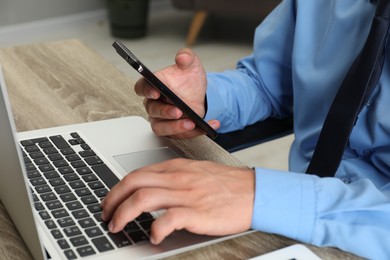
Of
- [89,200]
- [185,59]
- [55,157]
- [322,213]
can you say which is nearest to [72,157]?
[55,157]

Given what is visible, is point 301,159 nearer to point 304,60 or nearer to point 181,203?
point 304,60

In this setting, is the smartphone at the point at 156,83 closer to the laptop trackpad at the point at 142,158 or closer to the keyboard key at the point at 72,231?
the laptop trackpad at the point at 142,158

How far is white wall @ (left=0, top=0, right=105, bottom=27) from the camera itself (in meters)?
3.71

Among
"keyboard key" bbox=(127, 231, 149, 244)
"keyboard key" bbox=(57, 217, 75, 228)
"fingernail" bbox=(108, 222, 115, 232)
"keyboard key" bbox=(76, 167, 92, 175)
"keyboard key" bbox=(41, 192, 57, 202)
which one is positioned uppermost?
"fingernail" bbox=(108, 222, 115, 232)

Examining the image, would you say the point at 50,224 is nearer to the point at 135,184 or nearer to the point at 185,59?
the point at 135,184

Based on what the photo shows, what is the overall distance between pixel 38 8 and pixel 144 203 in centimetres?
338

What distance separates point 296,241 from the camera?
740mm

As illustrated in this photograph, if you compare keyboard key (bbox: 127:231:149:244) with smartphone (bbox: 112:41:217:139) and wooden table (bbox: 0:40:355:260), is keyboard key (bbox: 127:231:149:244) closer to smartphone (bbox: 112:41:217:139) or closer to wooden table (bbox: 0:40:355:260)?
wooden table (bbox: 0:40:355:260)

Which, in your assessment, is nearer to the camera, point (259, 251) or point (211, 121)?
point (259, 251)

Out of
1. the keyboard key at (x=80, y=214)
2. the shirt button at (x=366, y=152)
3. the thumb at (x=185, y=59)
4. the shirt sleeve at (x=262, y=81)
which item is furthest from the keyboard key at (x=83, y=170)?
the shirt button at (x=366, y=152)

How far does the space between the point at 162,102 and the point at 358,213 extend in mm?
342

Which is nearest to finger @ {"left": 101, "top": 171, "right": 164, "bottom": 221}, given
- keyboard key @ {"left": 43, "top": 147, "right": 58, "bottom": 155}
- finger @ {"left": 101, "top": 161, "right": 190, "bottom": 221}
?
finger @ {"left": 101, "top": 161, "right": 190, "bottom": 221}

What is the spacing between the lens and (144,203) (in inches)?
26.8

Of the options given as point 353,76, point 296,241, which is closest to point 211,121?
point 353,76
